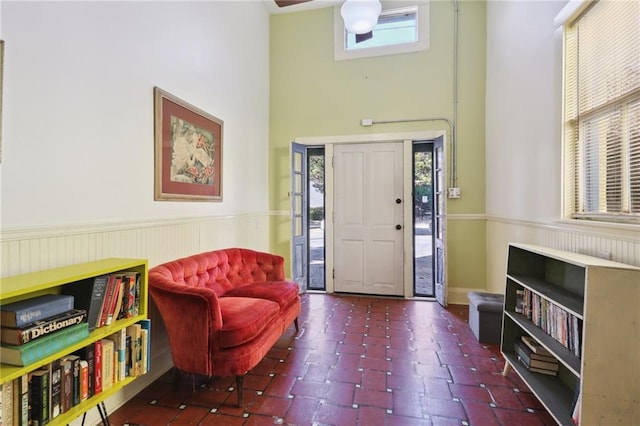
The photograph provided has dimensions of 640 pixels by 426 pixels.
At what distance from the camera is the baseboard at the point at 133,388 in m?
1.80

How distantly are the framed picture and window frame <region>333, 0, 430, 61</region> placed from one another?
2.26 meters

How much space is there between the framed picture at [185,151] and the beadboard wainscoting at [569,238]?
2.95 m

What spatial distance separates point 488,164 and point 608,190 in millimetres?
2150

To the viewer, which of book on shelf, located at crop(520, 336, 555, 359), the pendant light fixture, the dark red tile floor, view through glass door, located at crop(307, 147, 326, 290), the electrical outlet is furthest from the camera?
view through glass door, located at crop(307, 147, 326, 290)

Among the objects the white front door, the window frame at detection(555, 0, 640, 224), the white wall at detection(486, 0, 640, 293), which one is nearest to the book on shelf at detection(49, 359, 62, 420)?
the white wall at detection(486, 0, 640, 293)

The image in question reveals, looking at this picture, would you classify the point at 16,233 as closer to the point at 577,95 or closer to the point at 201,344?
the point at 201,344

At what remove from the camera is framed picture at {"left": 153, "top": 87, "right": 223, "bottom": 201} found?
7.91 ft

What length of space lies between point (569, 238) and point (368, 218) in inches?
99.1

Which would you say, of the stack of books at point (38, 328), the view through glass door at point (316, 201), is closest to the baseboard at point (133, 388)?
the stack of books at point (38, 328)

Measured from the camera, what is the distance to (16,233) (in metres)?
1.45

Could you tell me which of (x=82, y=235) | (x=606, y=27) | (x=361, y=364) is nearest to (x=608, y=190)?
(x=606, y=27)

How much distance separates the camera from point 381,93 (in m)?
4.32

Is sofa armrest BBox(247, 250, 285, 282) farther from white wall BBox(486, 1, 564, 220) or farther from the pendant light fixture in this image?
the pendant light fixture

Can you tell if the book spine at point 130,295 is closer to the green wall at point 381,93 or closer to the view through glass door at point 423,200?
the green wall at point 381,93
